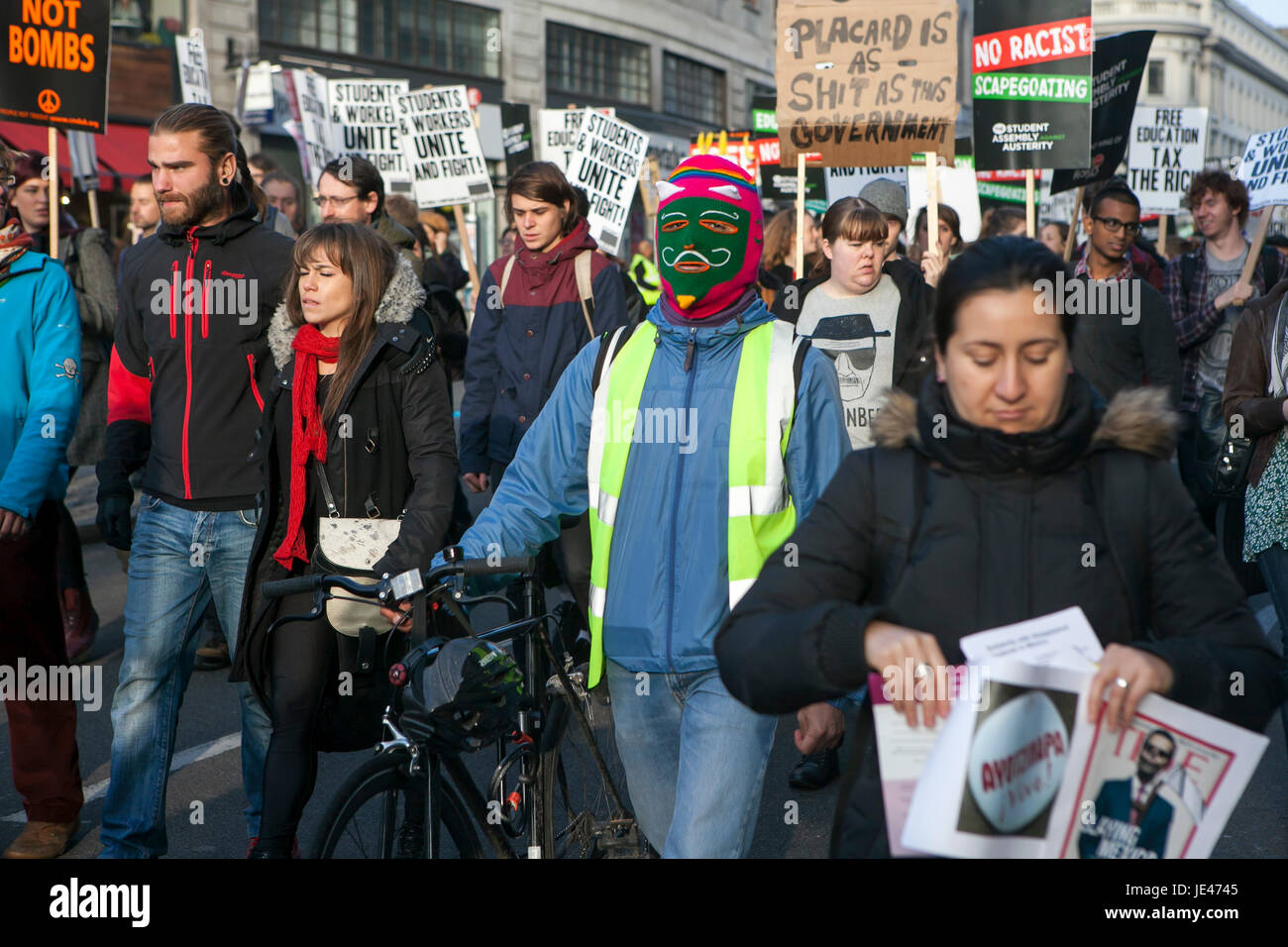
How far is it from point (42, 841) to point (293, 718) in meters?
1.41

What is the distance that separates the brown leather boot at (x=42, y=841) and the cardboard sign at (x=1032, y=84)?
22.3 feet

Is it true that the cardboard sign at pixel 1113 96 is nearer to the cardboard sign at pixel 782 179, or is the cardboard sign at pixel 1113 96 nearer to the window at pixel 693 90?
the cardboard sign at pixel 782 179

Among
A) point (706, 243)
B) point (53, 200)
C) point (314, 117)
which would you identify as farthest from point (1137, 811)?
point (314, 117)

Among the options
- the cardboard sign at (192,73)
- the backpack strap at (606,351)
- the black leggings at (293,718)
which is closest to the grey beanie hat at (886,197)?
the backpack strap at (606,351)

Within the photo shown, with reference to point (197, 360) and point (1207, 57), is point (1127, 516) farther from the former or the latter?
point (1207, 57)

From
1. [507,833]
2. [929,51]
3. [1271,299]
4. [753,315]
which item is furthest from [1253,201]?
[507,833]

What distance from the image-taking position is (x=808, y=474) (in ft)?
10.3

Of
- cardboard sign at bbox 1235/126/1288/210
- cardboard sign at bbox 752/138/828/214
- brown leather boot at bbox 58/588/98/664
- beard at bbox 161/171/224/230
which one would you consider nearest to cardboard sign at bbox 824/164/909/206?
cardboard sign at bbox 752/138/828/214

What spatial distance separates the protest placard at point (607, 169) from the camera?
11.6 meters

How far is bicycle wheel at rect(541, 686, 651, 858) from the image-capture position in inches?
139

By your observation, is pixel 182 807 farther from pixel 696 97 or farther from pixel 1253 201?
pixel 696 97

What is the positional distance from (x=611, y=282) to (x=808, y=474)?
9.80 ft

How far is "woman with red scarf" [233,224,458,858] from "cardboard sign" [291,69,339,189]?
8996mm

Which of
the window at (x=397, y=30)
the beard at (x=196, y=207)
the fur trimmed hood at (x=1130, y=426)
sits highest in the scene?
the window at (x=397, y=30)
